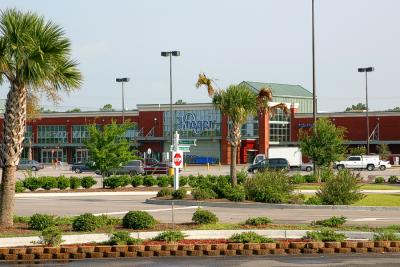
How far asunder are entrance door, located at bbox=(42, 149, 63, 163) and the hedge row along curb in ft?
308

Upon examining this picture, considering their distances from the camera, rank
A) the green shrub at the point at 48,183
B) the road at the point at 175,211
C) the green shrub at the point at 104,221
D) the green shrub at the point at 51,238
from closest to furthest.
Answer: the green shrub at the point at 51,238 → the green shrub at the point at 104,221 → the road at the point at 175,211 → the green shrub at the point at 48,183

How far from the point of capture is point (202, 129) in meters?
99.0

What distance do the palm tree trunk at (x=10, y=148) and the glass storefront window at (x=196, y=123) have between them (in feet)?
257

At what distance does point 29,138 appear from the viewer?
106 metres

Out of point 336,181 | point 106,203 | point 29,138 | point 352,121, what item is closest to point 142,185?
point 106,203

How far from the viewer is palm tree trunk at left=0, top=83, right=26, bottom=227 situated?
1927 centimetres

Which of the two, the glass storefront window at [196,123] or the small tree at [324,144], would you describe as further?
the glass storefront window at [196,123]

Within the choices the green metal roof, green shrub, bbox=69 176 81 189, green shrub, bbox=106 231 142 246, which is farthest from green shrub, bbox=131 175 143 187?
the green metal roof

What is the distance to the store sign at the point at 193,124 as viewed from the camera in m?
98.8

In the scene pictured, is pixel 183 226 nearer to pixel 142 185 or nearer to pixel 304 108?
pixel 142 185

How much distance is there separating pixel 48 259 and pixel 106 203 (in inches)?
707

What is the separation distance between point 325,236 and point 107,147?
27.0 m

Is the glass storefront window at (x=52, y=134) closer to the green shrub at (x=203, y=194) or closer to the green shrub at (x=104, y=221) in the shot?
the green shrub at (x=203, y=194)

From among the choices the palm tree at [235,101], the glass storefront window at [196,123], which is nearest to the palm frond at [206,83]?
the palm tree at [235,101]
